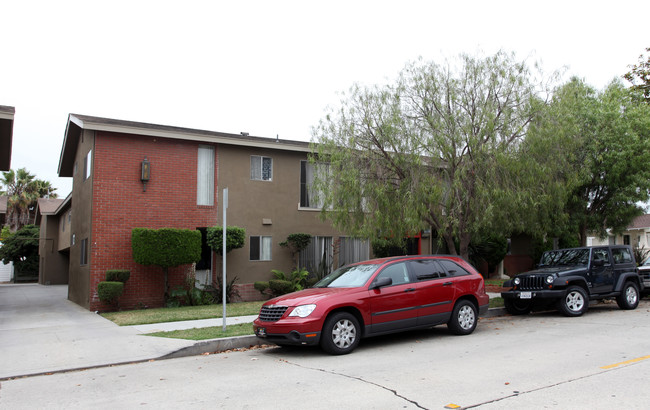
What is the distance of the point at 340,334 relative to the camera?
27.8 feet

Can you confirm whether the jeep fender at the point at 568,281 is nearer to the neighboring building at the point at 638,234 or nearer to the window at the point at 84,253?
the window at the point at 84,253

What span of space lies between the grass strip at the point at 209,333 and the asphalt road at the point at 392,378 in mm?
944

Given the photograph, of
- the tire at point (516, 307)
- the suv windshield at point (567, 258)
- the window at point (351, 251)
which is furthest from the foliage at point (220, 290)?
the suv windshield at point (567, 258)

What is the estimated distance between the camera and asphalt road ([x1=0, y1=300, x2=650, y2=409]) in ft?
18.6

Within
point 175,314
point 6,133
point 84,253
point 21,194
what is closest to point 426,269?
point 175,314

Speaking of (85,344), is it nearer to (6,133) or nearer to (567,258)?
(6,133)

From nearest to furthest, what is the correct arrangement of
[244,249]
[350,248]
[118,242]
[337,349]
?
[337,349] → [118,242] → [244,249] → [350,248]

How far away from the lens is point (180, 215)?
55.8 ft

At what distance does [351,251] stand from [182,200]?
664cm

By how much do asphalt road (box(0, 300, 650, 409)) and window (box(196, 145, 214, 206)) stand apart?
30.0 ft

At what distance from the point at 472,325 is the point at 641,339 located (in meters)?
2.85

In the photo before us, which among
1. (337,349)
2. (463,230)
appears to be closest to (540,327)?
(463,230)

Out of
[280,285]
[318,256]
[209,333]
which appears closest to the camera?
[209,333]

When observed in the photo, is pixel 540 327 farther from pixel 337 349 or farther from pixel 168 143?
pixel 168 143
